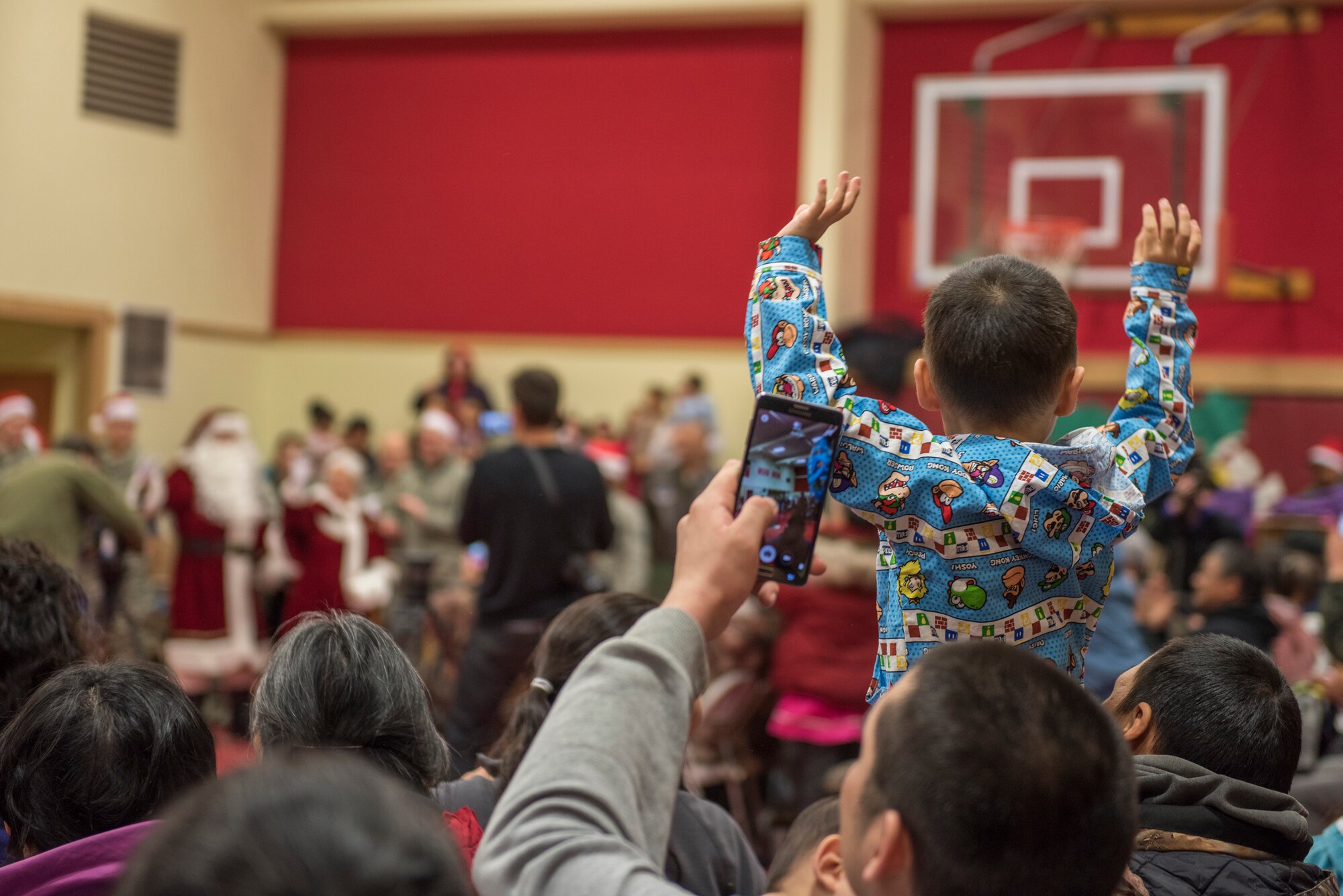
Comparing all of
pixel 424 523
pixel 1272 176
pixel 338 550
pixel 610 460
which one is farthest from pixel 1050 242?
pixel 338 550

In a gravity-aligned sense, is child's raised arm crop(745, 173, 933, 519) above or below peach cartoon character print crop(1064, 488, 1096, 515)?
above

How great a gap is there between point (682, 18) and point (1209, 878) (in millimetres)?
9484

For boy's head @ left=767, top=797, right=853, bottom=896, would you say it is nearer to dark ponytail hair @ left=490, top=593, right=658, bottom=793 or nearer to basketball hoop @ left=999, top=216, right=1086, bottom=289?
dark ponytail hair @ left=490, top=593, right=658, bottom=793

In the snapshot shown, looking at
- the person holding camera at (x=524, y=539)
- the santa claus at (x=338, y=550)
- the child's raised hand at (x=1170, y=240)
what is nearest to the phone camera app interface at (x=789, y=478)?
the child's raised hand at (x=1170, y=240)

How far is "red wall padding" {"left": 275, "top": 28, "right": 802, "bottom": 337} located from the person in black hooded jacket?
860cm

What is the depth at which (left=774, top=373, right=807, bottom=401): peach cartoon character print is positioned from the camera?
1.48m

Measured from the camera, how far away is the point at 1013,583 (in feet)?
4.96

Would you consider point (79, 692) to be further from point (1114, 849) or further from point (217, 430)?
point (217, 430)

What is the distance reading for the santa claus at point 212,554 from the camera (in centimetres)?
614

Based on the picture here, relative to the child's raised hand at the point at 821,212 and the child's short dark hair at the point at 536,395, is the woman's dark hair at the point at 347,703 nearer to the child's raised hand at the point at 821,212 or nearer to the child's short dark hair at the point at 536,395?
the child's raised hand at the point at 821,212

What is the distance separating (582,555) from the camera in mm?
4293

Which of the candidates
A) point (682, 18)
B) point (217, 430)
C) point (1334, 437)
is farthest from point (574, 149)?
point (1334, 437)

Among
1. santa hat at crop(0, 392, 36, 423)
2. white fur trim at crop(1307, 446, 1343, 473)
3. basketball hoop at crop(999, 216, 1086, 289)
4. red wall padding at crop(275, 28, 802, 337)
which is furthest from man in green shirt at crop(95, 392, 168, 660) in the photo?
white fur trim at crop(1307, 446, 1343, 473)

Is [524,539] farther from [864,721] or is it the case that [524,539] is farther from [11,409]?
[11,409]
